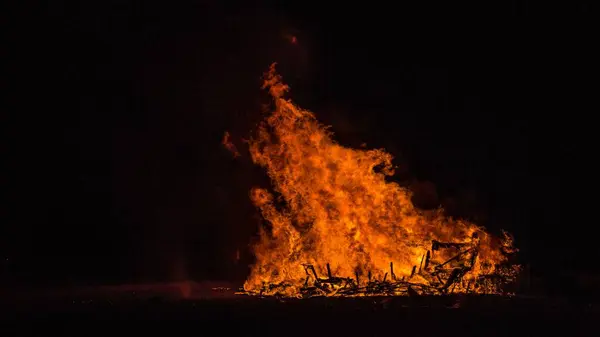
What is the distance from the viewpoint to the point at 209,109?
604 inches

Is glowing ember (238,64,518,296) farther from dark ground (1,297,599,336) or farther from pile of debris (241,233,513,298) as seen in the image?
dark ground (1,297,599,336)

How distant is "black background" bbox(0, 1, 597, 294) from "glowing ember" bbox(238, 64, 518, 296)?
1654 mm

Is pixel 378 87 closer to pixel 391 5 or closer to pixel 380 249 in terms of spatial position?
pixel 391 5

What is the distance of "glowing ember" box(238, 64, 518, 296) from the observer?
1362 cm

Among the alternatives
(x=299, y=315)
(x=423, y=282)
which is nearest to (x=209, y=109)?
(x=423, y=282)

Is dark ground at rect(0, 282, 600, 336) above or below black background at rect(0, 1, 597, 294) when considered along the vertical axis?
below

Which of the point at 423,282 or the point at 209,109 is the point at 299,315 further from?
the point at 209,109

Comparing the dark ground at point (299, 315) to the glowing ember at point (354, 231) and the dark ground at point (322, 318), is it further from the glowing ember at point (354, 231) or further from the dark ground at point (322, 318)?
the glowing ember at point (354, 231)

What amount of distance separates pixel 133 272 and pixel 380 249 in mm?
5448

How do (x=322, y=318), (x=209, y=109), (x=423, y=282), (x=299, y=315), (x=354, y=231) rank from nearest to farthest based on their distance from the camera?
(x=322, y=318) < (x=299, y=315) < (x=423, y=282) < (x=354, y=231) < (x=209, y=109)

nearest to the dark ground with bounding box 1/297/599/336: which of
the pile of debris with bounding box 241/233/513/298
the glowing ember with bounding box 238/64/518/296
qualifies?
the pile of debris with bounding box 241/233/513/298

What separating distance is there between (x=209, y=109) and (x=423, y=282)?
224 inches

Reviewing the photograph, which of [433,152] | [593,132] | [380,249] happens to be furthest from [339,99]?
[593,132]

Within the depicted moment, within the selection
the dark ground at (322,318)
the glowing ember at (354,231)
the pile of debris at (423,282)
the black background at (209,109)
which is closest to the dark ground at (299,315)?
the dark ground at (322,318)
